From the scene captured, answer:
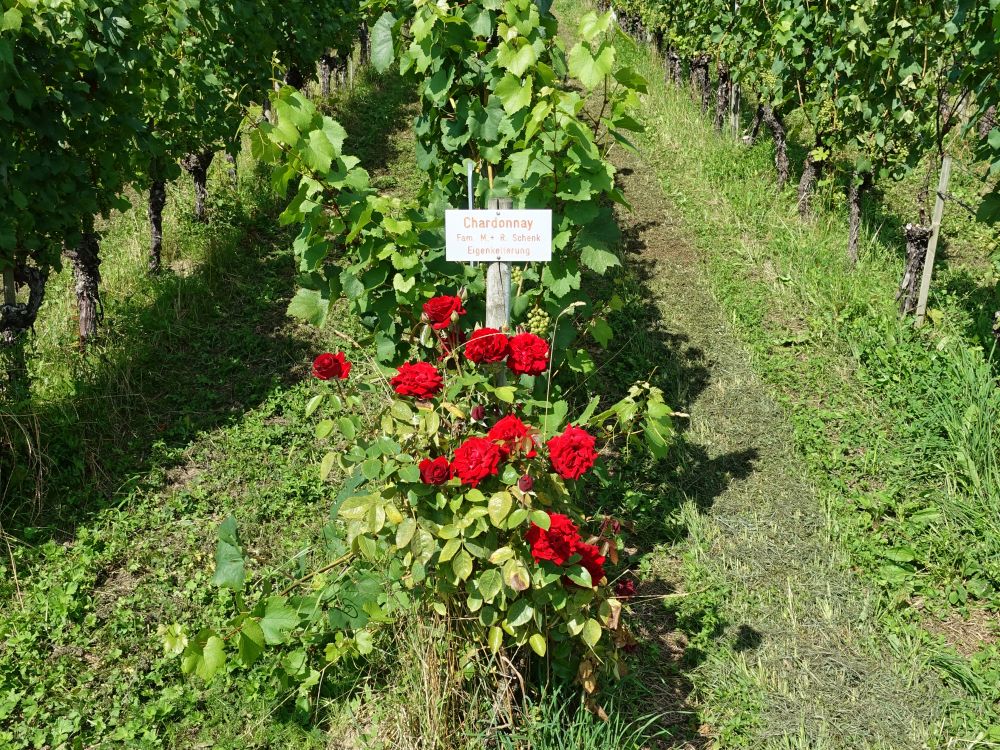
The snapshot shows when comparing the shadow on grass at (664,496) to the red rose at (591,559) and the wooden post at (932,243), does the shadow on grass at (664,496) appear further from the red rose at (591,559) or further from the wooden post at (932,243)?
the wooden post at (932,243)

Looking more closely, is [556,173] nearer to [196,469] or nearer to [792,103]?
[196,469]

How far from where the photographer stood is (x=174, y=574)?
351 centimetres

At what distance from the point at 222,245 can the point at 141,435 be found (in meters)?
2.45

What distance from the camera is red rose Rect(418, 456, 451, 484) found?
2.16m

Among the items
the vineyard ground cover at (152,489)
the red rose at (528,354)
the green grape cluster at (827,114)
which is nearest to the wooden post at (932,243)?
the green grape cluster at (827,114)

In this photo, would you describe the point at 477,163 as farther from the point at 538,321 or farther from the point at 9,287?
the point at 9,287

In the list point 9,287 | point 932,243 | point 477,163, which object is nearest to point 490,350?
point 477,163

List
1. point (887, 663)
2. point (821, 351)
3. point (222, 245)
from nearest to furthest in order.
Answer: point (887, 663) → point (821, 351) → point (222, 245)

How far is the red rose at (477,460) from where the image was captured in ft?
6.95

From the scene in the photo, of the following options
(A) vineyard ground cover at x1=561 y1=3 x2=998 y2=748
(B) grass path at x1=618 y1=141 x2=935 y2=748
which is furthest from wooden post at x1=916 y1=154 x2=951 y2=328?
(B) grass path at x1=618 y1=141 x2=935 y2=748

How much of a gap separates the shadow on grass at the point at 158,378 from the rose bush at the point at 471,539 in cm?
187

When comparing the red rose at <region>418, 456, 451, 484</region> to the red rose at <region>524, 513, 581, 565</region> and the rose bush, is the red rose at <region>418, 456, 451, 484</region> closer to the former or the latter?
the rose bush

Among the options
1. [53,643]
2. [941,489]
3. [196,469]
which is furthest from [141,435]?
[941,489]

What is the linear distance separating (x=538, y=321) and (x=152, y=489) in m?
Result: 2.33
